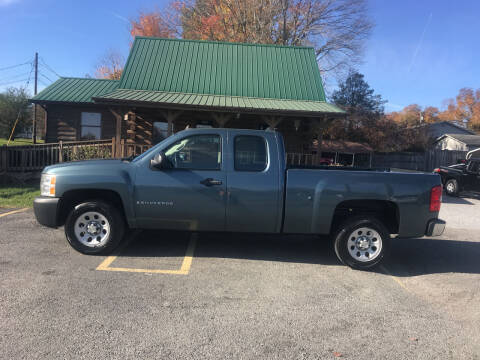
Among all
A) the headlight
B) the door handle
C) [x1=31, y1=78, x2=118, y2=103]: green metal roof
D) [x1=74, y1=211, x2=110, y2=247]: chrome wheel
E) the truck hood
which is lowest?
[x1=74, y1=211, x2=110, y2=247]: chrome wheel

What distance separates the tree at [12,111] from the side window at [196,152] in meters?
37.5

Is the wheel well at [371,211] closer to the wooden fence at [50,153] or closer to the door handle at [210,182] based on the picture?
the door handle at [210,182]

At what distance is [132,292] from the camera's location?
142 inches

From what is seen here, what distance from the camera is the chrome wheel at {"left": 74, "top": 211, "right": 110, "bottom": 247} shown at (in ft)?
15.2

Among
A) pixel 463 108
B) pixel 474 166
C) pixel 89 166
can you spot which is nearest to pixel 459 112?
pixel 463 108

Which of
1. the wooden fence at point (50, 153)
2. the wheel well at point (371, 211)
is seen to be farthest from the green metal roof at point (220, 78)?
the wheel well at point (371, 211)

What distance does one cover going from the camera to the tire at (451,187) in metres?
13.2

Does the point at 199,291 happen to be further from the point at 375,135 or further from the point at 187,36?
the point at 375,135

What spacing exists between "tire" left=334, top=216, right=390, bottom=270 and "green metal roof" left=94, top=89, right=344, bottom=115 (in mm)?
6905

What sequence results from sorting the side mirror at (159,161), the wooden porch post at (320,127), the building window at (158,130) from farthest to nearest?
the building window at (158,130)
the wooden porch post at (320,127)
the side mirror at (159,161)

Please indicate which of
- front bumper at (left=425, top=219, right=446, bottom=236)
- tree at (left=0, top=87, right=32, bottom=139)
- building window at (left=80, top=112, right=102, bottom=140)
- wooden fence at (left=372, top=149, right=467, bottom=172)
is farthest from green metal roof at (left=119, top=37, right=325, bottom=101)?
tree at (left=0, top=87, right=32, bottom=139)

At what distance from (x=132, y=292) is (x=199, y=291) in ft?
2.46

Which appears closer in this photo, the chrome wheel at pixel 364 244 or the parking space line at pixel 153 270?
the parking space line at pixel 153 270

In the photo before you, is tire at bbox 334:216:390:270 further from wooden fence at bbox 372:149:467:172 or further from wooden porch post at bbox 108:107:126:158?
wooden fence at bbox 372:149:467:172
